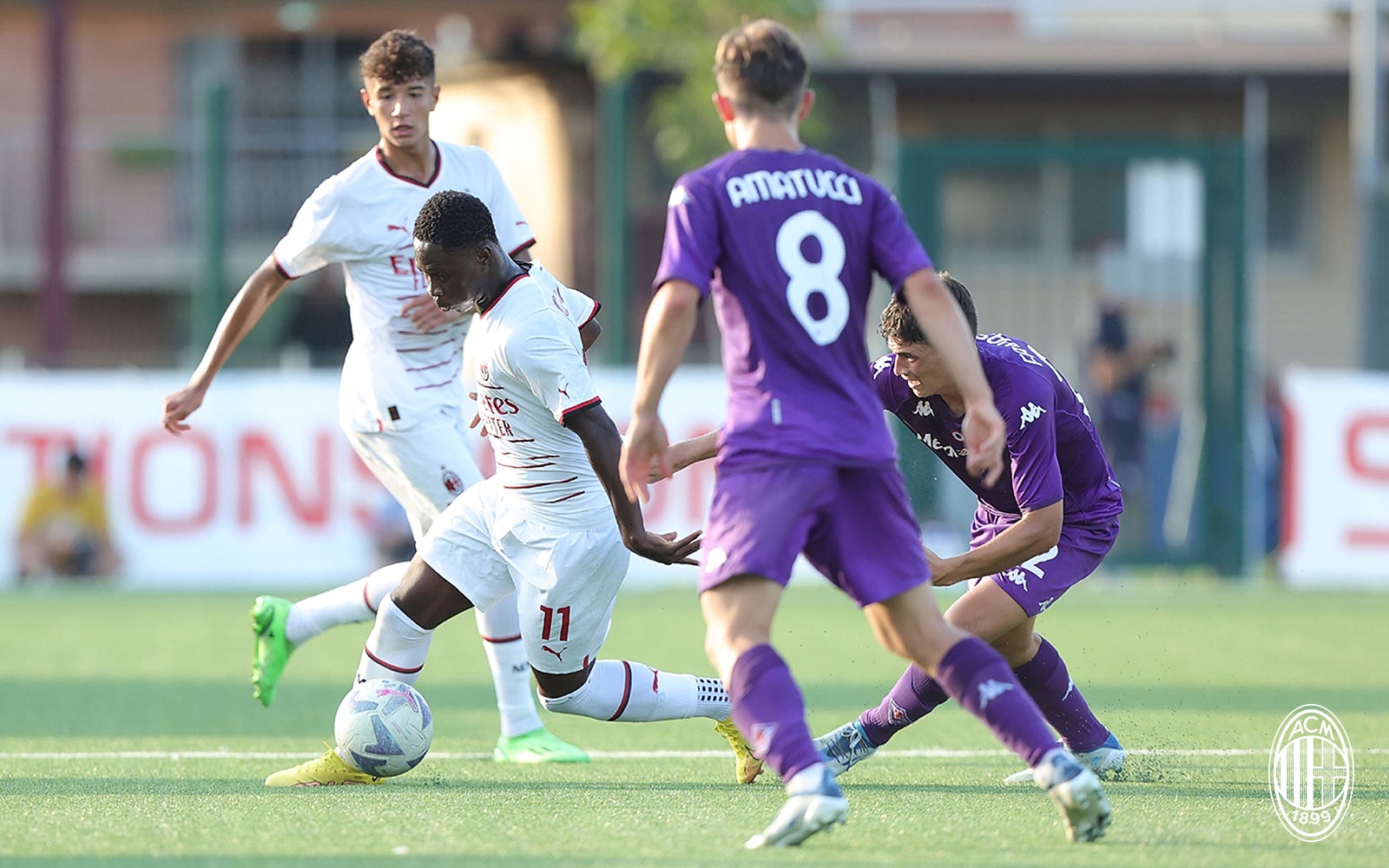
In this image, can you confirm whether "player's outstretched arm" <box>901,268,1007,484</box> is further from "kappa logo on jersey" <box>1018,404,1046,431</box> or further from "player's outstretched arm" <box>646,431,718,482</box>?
"kappa logo on jersey" <box>1018,404,1046,431</box>

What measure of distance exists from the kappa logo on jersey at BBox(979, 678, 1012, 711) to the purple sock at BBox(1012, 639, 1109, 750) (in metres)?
1.47

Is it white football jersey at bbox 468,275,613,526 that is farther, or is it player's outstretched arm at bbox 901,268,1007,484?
white football jersey at bbox 468,275,613,526

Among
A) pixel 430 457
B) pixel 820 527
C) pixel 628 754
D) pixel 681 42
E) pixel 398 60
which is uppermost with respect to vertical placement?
pixel 681 42

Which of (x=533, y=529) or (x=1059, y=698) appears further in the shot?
(x=1059, y=698)

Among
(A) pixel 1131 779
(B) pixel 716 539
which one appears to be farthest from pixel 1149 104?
(B) pixel 716 539

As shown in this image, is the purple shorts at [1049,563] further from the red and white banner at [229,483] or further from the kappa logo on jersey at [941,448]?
the red and white banner at [229,483]

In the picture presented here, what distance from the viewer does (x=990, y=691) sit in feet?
15.3

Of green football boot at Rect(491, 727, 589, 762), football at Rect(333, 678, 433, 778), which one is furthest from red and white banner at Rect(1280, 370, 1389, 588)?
football at Rect(333, 678, 433, 778)

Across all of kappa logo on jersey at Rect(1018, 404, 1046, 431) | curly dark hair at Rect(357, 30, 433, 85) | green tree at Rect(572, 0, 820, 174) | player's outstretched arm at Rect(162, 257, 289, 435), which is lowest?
kappa logo on jersey at Rect(1018, 404, 1046, 431)

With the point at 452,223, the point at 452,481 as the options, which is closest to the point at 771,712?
the point at 452,223

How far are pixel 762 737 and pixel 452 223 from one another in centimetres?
187

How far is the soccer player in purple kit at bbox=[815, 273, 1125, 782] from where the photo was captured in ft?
18.5

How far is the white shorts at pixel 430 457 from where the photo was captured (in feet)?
22.3

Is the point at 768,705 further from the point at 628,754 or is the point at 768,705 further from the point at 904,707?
the point at 628,754
